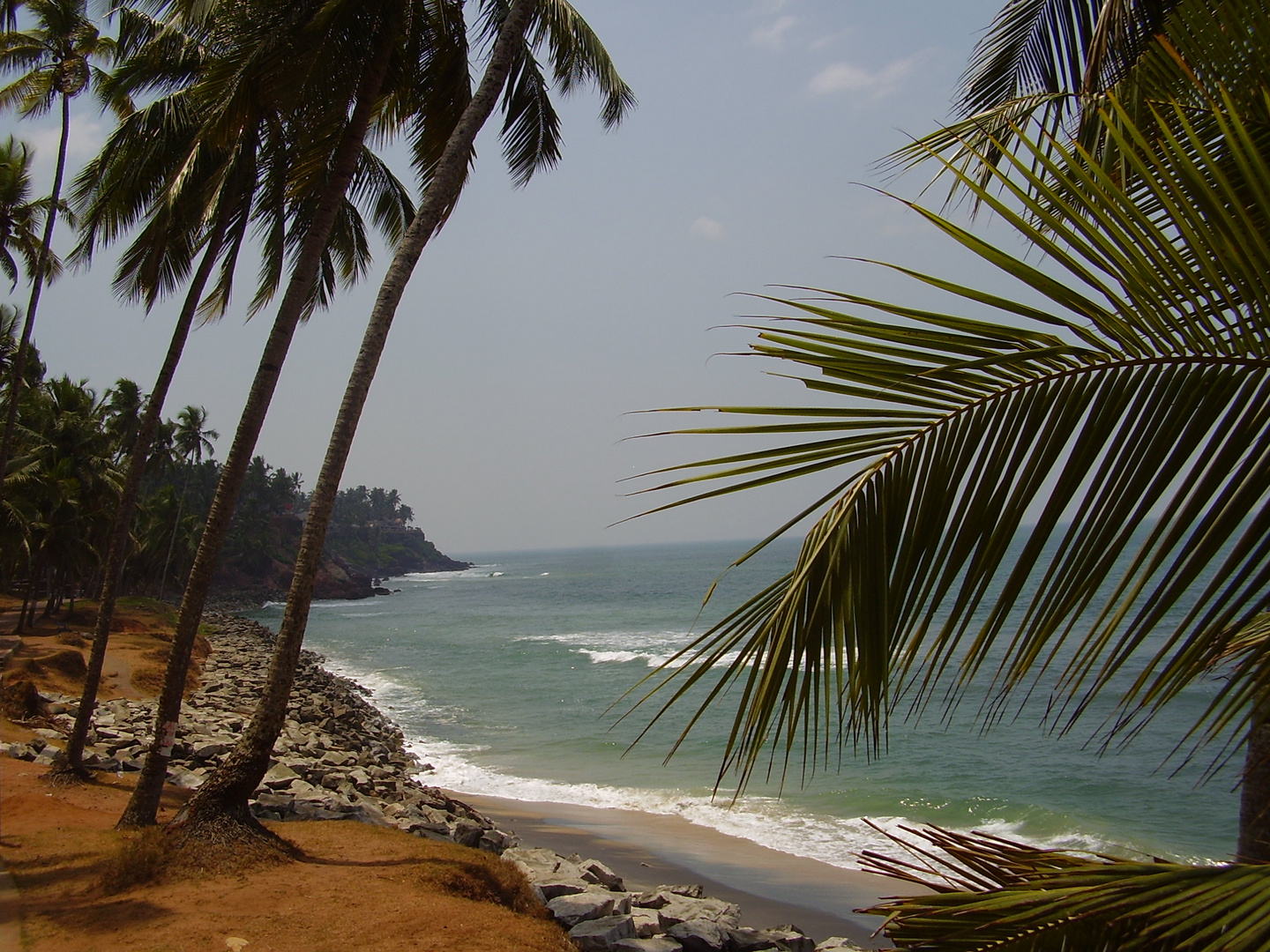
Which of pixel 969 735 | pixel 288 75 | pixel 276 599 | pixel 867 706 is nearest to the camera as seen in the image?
pixel 867 706

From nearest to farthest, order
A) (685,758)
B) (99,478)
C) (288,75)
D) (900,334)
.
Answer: (900,334)
(288,75)
(685,758)
(99,478)

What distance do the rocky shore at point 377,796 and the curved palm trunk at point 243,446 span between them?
1727 millimetres

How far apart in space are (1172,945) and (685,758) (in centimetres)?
1884

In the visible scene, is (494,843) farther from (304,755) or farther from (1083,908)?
(1083,908)

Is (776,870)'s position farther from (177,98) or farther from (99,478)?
(99,478)

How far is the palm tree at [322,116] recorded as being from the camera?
805cm

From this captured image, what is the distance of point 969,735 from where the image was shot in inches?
813

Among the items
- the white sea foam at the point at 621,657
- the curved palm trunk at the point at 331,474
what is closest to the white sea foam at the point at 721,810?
the curved palm trunk at the point at 331,474

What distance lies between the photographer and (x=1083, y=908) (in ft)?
4.05

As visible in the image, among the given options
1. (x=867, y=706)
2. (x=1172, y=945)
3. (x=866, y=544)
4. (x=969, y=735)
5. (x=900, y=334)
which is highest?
(x=900, y=334)

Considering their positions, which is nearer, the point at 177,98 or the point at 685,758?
the point at 177,98

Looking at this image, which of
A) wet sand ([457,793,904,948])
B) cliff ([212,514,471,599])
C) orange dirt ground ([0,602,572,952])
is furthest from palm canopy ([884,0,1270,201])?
cliff ([212,514,471,599])

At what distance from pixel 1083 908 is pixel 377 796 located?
12766mm

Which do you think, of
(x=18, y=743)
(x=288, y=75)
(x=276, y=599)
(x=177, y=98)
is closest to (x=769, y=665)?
(x=288, y=75)
